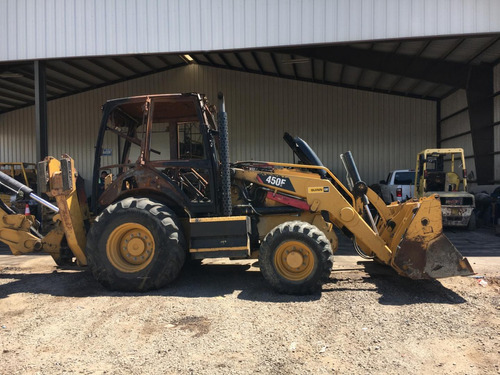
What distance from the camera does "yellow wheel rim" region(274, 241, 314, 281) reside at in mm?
4848

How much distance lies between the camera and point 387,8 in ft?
29.2

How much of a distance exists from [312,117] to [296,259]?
13074mm

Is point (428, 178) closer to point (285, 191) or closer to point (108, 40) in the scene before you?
point (285, 191)

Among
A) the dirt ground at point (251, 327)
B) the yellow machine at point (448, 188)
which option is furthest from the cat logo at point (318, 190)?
the yellow machine at point (448, 188)

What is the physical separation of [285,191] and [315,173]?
655 millimetres

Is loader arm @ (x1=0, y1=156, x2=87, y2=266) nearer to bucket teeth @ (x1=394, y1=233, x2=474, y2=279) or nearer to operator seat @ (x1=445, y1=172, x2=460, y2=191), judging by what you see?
bucket teeth @ (x1=394, y1=233, x2=474, y2=279)

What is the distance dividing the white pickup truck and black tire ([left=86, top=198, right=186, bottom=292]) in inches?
384

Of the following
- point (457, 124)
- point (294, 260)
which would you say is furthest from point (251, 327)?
point (457, 124)

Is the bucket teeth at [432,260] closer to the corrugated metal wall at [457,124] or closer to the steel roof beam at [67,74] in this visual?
the corrugated metal wall at [457,124]

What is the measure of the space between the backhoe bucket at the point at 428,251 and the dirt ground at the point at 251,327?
13.8 inches

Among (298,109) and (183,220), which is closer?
(183,220)

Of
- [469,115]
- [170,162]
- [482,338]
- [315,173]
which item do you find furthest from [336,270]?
[469,115]

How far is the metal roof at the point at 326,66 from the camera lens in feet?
36.6

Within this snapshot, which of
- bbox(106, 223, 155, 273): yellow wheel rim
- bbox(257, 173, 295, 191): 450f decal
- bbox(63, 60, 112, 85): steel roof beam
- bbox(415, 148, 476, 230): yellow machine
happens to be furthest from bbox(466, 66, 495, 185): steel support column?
bbox(63, 60, 112, 85): steel roof beam
